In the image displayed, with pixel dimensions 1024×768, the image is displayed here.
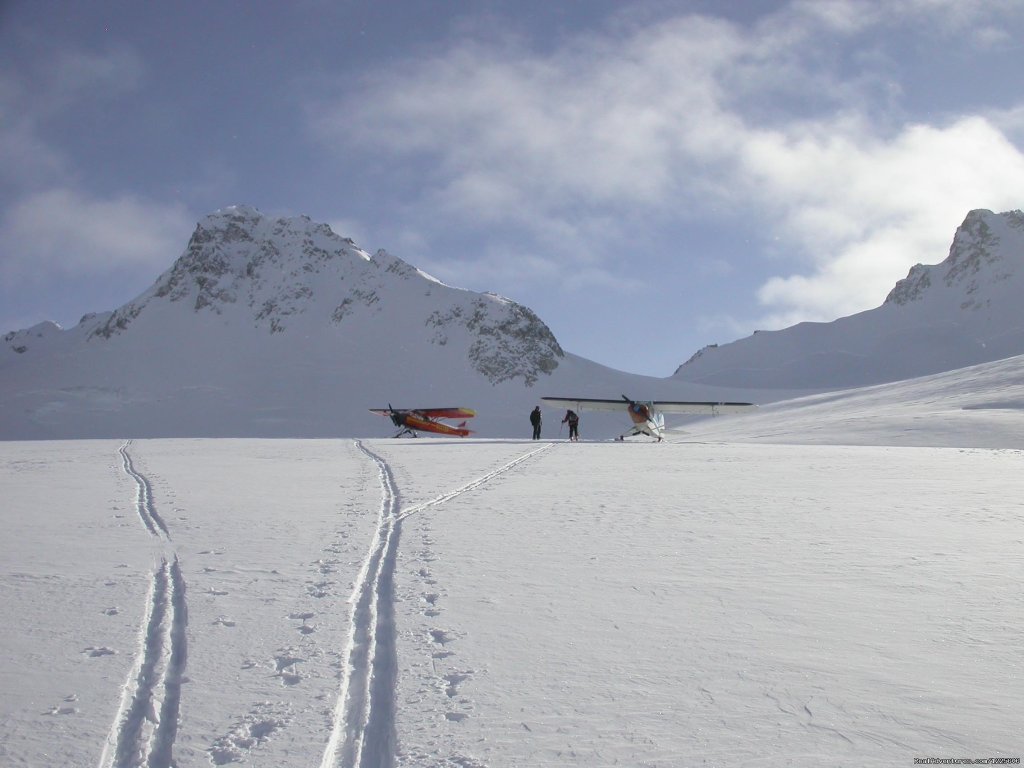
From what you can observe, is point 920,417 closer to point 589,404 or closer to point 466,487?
point 589,404

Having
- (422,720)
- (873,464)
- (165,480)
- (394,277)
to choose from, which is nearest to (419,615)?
(422,720)

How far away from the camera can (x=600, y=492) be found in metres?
10.8

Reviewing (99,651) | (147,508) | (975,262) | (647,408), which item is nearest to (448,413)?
(647,408)

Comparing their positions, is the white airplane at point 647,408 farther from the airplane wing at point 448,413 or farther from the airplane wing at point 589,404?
the airplane wing at point 448,413

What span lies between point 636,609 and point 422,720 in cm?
197

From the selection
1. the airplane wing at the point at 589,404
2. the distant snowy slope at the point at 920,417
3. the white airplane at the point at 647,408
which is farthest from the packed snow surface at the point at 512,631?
the airplane wing at the point at 589,404

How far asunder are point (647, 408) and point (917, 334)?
137359 millimetres

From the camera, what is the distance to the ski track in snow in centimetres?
320

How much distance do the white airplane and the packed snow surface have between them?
19018 millimetres

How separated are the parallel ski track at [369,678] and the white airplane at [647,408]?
2318 centimetres

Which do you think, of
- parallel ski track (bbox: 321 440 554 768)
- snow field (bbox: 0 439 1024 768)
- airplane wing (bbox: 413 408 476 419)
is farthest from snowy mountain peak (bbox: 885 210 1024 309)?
parallel ski track (bbox: 321 440 554 768)

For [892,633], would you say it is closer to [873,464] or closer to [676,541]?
[676,541]

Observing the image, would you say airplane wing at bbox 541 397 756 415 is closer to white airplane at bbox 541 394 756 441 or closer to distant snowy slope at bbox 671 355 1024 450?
white airplane at bbox 541 394 756 441

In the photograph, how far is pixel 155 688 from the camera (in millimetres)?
3740
